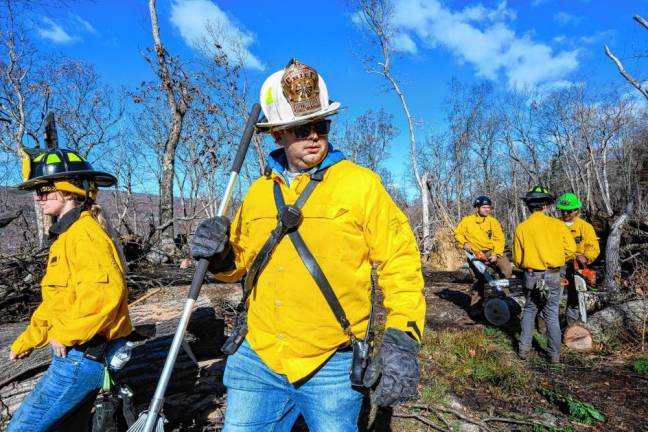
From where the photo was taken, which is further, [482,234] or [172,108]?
[172,108]

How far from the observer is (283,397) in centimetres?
177

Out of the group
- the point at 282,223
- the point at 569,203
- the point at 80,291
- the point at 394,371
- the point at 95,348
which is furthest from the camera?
the point at 569,203

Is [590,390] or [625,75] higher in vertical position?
[625,75]

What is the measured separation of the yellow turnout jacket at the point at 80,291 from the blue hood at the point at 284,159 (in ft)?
4.25

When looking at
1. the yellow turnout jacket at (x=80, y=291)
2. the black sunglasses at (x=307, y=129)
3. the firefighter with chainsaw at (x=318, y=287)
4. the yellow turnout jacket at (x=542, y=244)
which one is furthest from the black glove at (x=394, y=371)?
the yellow turnout jacket at (x=542, y=244)

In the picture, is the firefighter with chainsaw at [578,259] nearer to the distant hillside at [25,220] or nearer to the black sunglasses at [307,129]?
the black sunglasses at [307,129]

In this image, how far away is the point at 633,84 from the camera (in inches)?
261

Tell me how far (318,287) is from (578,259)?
6351 mm

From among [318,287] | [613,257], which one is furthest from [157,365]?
[613,257]

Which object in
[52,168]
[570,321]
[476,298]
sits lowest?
[570,321]

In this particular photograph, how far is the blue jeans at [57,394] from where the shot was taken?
2.13 m

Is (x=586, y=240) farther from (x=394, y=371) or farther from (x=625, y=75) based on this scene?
(x=394, y=371)

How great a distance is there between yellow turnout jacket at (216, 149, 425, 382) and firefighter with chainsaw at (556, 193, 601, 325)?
229 inches

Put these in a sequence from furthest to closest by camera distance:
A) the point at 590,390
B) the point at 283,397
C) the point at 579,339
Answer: the point at 579,339 → the point at 590,390 → the point at 283,397
